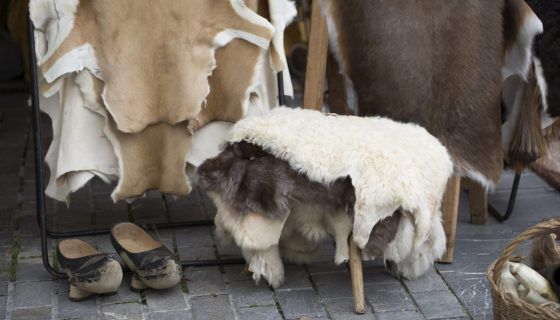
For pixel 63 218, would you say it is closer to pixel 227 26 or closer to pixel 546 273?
pixel 227 26

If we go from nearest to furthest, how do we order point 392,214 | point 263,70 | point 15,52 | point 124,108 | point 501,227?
point 392,214
point 124,108
point 263,70
point 501,227
point 15,52

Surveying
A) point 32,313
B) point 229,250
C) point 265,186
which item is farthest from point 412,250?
point 32,313

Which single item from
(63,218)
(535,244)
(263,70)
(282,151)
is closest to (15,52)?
(63,218)

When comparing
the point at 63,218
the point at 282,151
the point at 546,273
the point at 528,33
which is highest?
the point at 528,33

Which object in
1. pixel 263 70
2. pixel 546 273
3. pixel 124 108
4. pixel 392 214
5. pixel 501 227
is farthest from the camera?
pixel 501 227

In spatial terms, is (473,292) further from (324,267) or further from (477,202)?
(477,202)

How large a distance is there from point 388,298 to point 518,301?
685 millimetres

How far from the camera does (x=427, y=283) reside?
3.37m

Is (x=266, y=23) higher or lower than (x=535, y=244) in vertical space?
higher

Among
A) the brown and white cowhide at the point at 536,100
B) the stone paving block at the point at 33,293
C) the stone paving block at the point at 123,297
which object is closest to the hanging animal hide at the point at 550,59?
the brown and white cowhide at the point at 536,100

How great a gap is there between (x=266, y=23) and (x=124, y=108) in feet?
1.94

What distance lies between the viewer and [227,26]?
3311 mm

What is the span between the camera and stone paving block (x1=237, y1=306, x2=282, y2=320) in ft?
10.1

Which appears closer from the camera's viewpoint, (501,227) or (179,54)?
(179,54)
